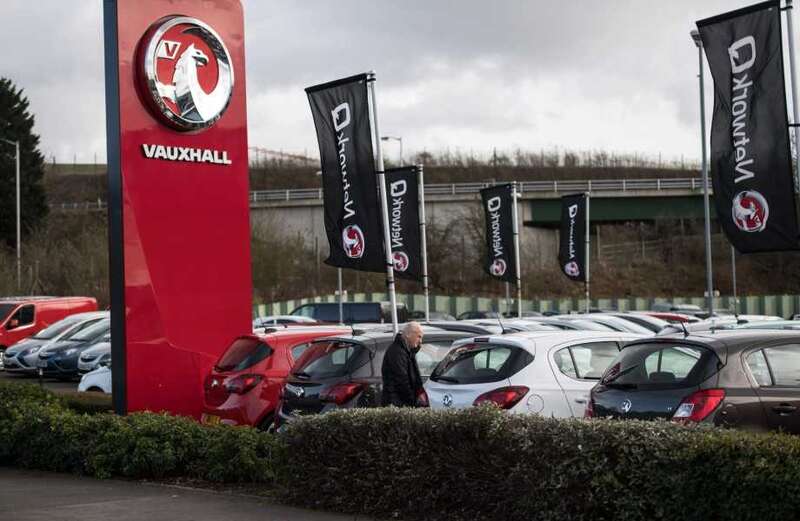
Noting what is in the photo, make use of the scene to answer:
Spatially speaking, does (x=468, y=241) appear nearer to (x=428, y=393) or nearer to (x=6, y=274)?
(x=6, y=274)

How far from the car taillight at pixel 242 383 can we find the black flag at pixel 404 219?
1041cm

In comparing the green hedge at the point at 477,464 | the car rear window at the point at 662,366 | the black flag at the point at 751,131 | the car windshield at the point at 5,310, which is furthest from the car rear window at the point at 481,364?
the car windshield at the point at 5,310

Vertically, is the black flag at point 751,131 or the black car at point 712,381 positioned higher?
the black flag at point 751,131

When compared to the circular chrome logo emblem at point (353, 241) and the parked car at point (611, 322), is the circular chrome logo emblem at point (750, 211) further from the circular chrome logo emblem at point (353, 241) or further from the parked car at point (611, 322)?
the parked car at point (611, 322)

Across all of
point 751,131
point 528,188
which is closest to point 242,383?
point 751,131

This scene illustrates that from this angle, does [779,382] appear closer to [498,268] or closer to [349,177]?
[349,177]

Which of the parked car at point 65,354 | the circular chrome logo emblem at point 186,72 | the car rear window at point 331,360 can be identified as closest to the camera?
the car rear window at point 331,360

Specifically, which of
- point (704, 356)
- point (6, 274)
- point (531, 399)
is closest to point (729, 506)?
point (704, 356)

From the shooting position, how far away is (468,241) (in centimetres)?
7319

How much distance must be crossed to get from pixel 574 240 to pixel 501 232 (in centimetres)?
480

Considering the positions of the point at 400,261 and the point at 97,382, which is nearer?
the point at 97,382

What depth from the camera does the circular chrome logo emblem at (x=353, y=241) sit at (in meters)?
15.2

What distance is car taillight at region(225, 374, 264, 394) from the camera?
13555 mm

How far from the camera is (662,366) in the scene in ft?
→ 32.1
